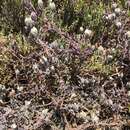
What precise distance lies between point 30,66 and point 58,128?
1.58 feet

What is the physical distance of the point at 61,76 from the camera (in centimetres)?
281

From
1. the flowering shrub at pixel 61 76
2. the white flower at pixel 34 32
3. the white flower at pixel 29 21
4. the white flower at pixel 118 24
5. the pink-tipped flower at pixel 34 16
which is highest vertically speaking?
the pink-tipped flower at pixel 34 16

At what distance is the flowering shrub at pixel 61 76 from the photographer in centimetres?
270

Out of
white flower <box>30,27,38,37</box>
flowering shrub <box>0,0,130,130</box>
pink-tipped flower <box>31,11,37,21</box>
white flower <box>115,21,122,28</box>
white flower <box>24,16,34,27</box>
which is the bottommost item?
flowering shrub <box>0,0,130,130</box>

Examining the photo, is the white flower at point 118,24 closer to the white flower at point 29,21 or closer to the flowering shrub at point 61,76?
the flowering shrub at point 61,76

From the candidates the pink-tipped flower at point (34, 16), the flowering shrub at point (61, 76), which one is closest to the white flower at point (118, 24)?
the flowering shrub at point (61, 76)

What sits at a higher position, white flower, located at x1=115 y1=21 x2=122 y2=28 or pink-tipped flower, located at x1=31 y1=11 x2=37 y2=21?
pink-tipped flower, located at x1=31 y1=11 x2=37 y2=21

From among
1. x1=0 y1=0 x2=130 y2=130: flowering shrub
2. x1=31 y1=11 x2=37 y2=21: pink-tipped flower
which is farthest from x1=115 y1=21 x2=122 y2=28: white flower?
x1=31 y1=11 x2=37 y2=21: pink-tipped flower

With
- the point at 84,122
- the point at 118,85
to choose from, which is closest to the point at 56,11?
the point at 118,85

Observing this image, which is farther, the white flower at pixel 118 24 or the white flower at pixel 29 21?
the white flower at pixel 118 24

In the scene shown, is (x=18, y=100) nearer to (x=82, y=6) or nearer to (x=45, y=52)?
(x=45, y=52)

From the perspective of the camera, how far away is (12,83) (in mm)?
2859

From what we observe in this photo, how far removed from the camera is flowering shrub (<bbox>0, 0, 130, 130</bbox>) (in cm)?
270

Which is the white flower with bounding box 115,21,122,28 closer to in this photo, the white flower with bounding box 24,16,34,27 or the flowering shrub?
the flowering shrub
